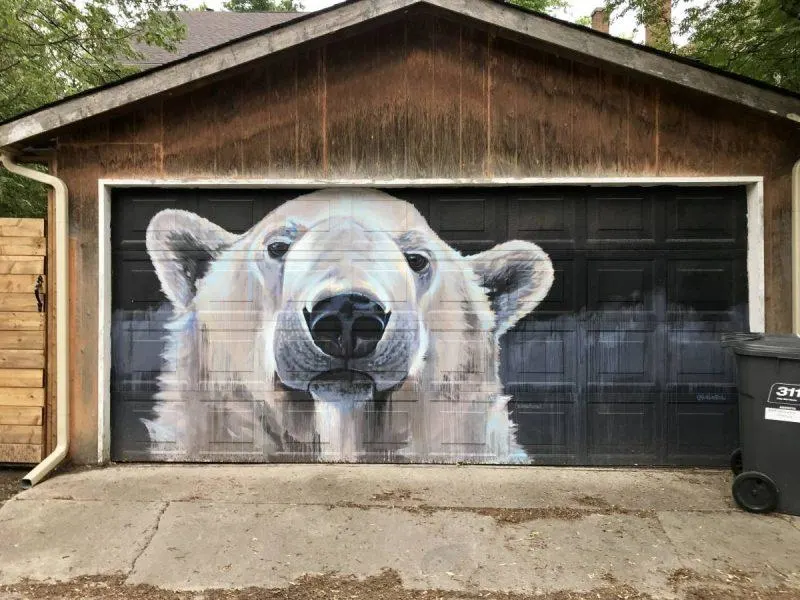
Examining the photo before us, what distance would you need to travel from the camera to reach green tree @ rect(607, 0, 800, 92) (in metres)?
5.77

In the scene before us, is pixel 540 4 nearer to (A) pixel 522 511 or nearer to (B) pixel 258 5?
(A) pixel 522 511

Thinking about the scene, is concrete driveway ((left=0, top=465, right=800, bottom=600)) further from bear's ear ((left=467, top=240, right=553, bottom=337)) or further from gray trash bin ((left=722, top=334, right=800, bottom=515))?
bear's ear ((left=467, top=240, right=553, bottom=337))

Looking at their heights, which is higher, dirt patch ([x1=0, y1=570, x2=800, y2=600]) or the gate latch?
the gate latch

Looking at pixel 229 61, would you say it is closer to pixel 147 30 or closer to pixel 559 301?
pixel 559 301

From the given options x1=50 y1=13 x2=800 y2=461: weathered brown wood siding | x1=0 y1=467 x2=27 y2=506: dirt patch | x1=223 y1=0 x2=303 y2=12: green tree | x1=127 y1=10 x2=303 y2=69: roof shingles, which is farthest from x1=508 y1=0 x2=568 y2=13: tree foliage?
x1=223 y1=0 x2=303 y2=12: green tree

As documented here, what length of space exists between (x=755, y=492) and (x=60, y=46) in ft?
33.3

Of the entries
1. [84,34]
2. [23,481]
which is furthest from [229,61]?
[84,34]

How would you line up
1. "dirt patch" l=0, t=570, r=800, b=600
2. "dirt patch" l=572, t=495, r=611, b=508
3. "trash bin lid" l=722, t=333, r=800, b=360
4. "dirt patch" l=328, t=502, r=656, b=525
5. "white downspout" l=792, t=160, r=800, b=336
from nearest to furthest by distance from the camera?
"dirt patch" l=0, t=570, r=800, b=600 < "trash bin lid" l=722, t=333, r=800, b=360 < "dirt patch" l=328, t=502, r=656, b=525 < "dirt patch" l=572, t=495, r=611, b=508 < "white downspout" l=792, t=160, r=800, b=336

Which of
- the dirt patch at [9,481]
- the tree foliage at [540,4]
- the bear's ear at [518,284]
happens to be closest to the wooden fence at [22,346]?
the dirt patch at [9,481]

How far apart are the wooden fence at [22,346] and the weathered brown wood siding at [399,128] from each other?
0.33 meters

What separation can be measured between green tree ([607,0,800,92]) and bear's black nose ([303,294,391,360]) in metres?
4.69

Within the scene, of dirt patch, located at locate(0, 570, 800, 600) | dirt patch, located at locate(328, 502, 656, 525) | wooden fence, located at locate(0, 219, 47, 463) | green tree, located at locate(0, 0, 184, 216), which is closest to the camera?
dirt patch, located at locate(0, 570, 800, 600)

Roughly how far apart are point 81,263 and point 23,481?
73.6 inches

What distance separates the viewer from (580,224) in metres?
5.32
